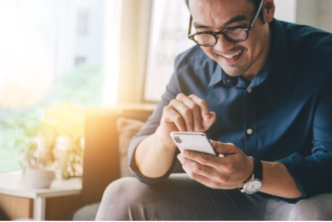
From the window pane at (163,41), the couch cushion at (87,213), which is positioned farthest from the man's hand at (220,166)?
the window pane at (163,41)

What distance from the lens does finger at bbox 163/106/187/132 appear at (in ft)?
3.62

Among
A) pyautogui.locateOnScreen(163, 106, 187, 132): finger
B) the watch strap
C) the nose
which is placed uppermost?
the nose

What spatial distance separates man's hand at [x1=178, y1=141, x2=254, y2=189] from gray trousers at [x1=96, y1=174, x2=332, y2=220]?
0.18 metres

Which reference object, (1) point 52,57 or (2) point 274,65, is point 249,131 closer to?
(2) point 274,65

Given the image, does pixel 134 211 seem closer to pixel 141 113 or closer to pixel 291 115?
pixel 291 115

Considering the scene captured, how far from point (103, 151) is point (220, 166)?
3.63 feet

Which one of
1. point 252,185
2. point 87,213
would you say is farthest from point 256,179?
point 87,213

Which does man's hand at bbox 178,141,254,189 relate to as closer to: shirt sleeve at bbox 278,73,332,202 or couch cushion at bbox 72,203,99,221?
shirt sleeve at bbox 278,73,332,202

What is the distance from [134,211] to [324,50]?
59cm

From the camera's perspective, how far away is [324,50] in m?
1.26

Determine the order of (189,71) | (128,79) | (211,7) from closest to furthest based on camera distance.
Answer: (211,7) → (189,71) → (128,79)

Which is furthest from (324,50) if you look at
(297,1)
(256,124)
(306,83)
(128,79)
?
(128,79)

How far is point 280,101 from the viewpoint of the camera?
4.17 feet

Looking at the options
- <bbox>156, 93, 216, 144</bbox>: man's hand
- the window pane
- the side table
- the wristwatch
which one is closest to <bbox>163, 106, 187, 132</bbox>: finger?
<bbox>156, 93, 216, 144</bbox>: man's hand
